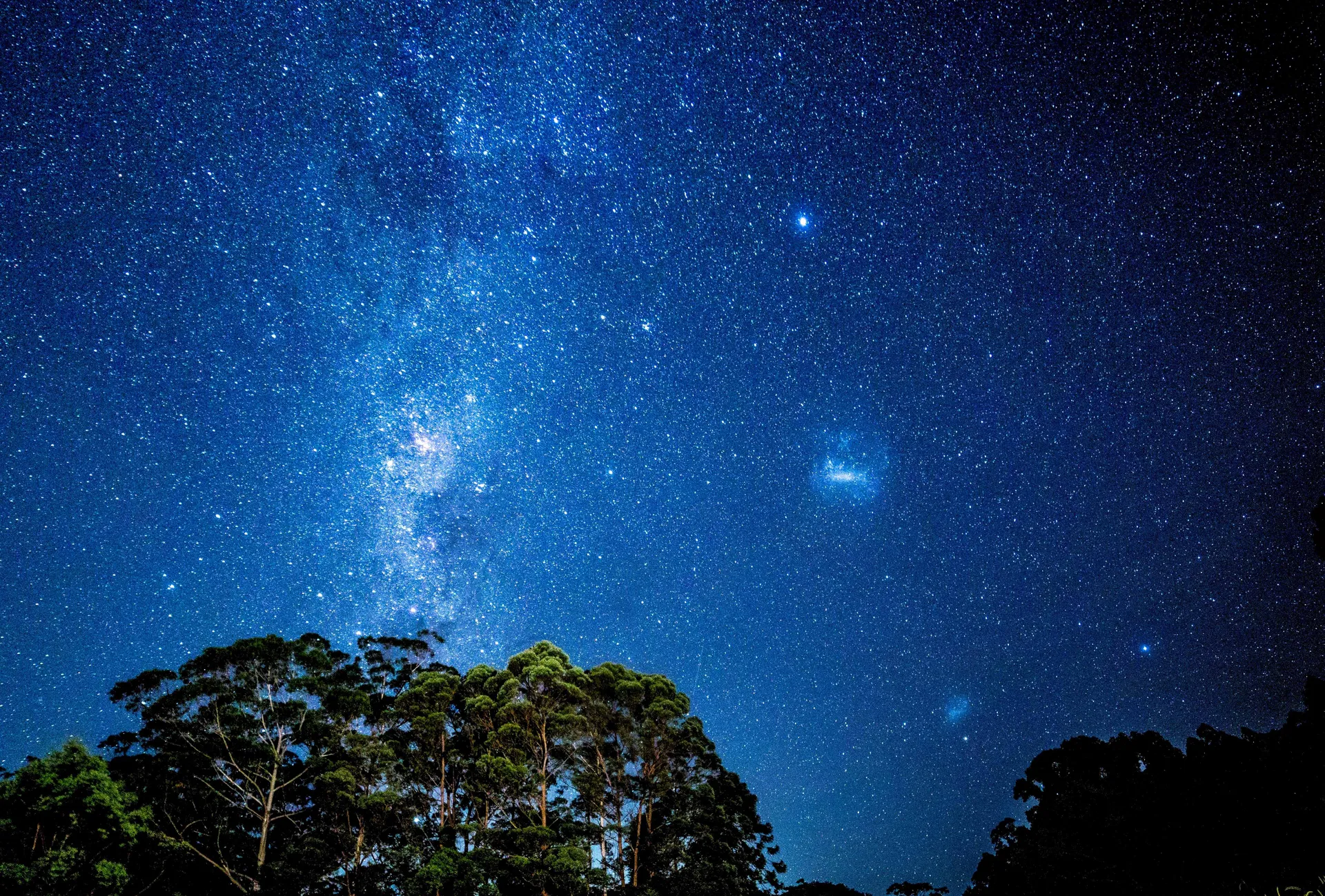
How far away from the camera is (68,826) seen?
1571 cm

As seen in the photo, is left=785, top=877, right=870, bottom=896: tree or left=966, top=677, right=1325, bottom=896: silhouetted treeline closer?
left=966, top=677, right=1325, bottom=896: silhouetted treeline

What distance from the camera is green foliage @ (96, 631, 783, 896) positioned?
57.2ft

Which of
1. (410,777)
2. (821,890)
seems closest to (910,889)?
(821,890)

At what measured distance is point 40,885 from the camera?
1484cm

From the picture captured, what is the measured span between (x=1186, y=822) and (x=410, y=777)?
2354 cm

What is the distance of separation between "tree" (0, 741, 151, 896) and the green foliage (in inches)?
49.0

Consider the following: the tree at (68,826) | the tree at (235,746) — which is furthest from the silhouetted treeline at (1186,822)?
the tree at (68,826)

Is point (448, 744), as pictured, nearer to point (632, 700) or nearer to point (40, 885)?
point (632, 700)

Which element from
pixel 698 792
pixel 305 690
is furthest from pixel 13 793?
pixel 698 792

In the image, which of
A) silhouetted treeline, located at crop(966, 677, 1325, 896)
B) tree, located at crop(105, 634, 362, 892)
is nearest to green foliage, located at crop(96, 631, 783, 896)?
tree, located at crop(105, 634, 362, 892)

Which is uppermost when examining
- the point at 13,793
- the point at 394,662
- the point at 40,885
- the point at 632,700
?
the point at 394,662

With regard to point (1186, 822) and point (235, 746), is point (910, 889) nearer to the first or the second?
point (1186, 822)

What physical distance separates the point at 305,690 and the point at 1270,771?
28.3 m

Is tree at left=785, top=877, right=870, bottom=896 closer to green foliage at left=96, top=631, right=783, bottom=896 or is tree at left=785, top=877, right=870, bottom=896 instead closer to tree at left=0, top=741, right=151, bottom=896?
green foliage at left=96, top=631, right=783, bottom=896
